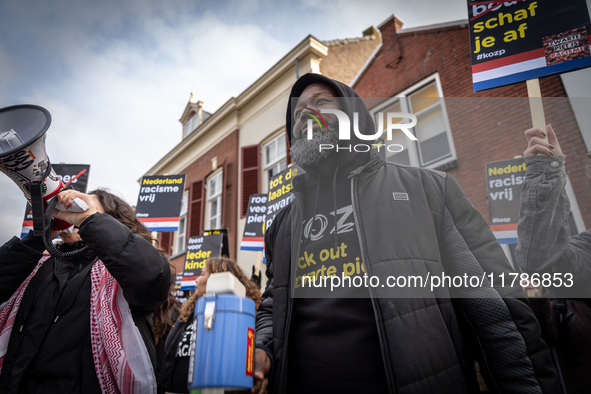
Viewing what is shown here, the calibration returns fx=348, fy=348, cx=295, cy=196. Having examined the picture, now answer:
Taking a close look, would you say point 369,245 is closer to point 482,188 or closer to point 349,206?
point 349,206

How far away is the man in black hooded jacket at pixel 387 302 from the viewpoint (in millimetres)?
1193

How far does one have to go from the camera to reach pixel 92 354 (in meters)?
1.60

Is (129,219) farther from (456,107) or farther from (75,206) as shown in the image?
(456,107)

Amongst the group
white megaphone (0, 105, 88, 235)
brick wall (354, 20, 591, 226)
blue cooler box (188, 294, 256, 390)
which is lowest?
blue cooler box (188, 294, 256, 390)

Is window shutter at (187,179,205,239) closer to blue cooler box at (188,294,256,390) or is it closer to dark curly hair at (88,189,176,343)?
dark curly hair at (88,189,176,343)

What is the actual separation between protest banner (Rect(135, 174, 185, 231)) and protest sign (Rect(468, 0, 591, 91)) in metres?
5.23

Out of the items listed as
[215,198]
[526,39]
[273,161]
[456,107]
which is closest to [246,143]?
[273,161]

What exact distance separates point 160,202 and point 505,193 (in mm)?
5521

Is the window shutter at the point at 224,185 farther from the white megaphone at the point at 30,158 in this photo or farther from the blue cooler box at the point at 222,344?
the blue cooler box at the point at 222,344

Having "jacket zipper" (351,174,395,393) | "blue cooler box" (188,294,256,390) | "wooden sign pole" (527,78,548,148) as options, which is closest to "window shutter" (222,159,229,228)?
"wooden sign pole" (527,78,548,148)

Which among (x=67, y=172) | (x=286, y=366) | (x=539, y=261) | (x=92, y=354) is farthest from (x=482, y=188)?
(x=67, y=172)

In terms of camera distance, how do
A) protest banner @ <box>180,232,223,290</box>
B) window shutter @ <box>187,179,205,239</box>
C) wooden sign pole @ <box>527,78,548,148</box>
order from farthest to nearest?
window shutter @ <box>187,179,205,239</box>
protest banner @ <box>180,232,223,290</box>
wooden sign pole @ <box>527,78,548,148</box>

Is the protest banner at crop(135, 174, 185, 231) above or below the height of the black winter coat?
above

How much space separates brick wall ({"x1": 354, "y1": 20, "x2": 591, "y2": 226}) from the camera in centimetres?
527
